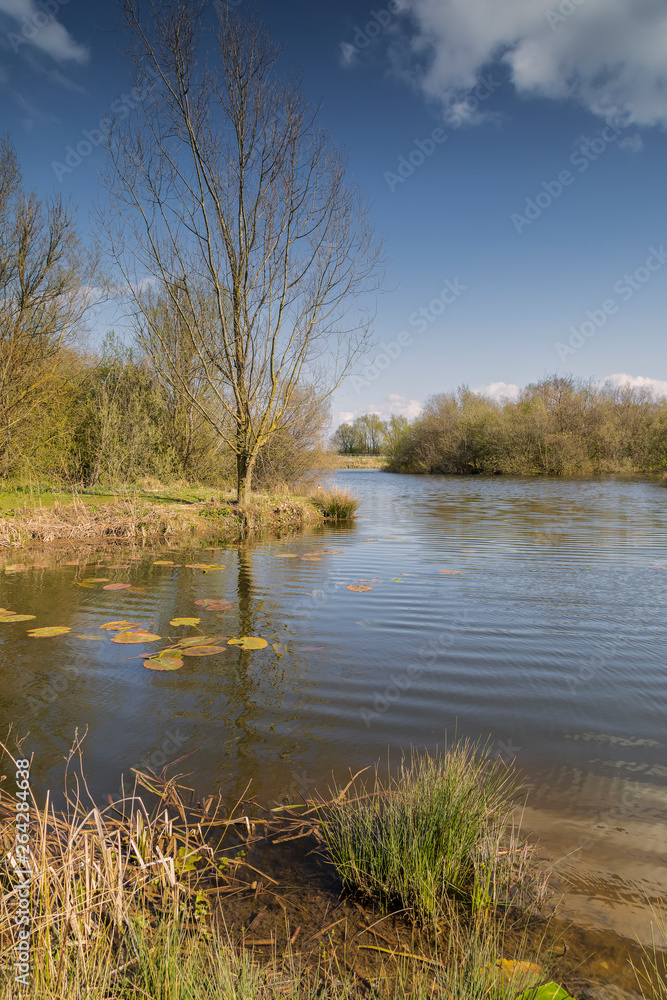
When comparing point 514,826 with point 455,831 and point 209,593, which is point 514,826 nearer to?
point 455,831

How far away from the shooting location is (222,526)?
13.2 metres

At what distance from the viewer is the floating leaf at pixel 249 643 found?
16.9 ft

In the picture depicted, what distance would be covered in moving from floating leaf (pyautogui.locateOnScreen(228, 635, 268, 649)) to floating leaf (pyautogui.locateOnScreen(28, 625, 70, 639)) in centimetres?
181

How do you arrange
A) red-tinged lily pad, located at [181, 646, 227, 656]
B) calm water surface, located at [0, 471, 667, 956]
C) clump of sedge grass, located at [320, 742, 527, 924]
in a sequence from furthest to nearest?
1. red-tinged lily pad, located at [181, 646, 227, 656]
2. calm water surface, located at [0, 471, 667, 956]
3. clump of sedge grass, located at [320, 742, 527, 924]

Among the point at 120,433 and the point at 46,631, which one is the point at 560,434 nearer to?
the point at 120,433

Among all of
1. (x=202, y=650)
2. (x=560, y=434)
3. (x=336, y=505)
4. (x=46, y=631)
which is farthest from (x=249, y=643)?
(x=560, y=434)

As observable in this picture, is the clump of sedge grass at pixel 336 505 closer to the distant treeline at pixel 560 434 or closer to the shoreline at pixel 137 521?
the shoreline at pixel 137 521

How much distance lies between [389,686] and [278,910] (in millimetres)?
2331

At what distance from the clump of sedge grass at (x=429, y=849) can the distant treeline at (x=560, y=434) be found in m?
44.3

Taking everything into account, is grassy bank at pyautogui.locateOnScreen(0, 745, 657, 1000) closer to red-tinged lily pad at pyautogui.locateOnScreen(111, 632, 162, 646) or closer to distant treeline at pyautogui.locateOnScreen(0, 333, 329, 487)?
red-tinged lily pad at pyautogui.locateOnScreen(111, 632, 162, 646)

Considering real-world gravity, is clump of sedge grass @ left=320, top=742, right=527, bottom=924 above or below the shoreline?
below

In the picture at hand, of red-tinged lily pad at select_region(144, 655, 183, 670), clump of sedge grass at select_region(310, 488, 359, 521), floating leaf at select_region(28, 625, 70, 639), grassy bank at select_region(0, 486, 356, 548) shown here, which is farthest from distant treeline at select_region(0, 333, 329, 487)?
red-tinged lily pad at select_region(144, 655, 183, 670)

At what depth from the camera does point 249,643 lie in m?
5.21

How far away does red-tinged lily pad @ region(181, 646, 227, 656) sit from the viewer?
16.2ft
